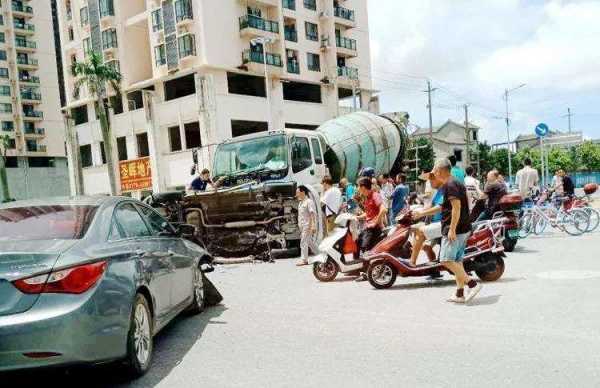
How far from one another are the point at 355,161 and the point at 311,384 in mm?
13618

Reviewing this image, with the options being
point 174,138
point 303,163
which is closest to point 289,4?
point 174,138

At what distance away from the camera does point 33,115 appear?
221ft

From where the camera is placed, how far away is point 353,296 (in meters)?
7.45

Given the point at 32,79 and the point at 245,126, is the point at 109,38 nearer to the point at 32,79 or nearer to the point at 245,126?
the point at 245,126

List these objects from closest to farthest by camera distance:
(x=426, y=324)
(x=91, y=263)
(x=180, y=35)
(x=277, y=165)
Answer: (x=91, y=263)
(x=426, y=324)
(x=277, y=165)
(x=180, y=35)

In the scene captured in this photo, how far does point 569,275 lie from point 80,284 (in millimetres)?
6659

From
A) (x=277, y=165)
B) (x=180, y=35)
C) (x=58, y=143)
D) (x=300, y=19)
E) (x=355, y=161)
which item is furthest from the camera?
(x=58, y=143)

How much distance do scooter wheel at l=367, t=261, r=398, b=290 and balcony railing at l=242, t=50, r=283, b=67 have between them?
31.7 metres

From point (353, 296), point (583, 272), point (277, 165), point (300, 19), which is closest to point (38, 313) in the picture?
point (353, 296)

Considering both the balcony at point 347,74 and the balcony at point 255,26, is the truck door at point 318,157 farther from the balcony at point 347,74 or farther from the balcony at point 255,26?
the balcony at point 347,74

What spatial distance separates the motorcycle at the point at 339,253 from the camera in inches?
340

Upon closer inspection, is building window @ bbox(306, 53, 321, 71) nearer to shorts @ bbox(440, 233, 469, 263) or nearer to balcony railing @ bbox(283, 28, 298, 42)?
balcony railing @ bbox(283, 28, 298, 42)

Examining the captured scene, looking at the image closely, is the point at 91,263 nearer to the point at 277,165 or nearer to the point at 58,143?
the point at 277,165

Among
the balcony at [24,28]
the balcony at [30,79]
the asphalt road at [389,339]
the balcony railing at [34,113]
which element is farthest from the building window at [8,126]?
the asphalt road at [389,339]
